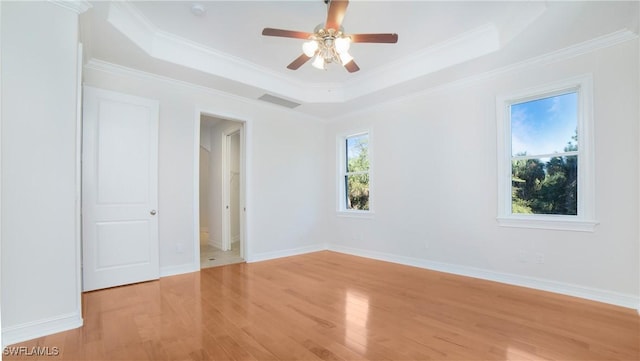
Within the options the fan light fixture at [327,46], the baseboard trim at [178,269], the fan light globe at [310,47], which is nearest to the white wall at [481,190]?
the fan light fixture at [327,46]

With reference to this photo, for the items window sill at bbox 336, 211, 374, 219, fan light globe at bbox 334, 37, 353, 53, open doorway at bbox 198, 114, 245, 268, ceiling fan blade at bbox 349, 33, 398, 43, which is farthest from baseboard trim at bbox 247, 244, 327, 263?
ceiling fan blade at bbox 349, 33, 398, 43

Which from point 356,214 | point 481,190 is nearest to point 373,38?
point 481,190

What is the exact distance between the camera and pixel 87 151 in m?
3.38

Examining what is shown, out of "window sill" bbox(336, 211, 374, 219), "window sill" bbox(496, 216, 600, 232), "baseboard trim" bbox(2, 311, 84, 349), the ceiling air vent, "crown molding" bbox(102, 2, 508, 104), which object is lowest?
"baseboard trim" bbox(2, 311, 84, 349)

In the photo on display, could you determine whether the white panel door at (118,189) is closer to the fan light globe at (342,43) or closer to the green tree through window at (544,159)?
the fan light globe at (342,43)

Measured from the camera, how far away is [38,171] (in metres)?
2.26

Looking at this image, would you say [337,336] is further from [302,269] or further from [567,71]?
[567,71]

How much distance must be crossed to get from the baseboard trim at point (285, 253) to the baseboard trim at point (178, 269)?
85 cm

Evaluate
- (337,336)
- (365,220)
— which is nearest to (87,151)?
(337,336)

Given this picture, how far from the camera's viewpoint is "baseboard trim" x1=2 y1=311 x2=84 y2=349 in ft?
6.91

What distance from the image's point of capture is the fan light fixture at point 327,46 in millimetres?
2617

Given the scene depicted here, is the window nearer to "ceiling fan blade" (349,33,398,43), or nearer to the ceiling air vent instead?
the ceiling air vent

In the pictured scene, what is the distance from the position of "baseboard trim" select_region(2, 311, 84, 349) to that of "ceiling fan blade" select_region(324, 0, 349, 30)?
10.6 feet

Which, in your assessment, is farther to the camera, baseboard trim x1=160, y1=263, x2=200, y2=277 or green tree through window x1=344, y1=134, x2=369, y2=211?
green tree through window x1=344, y1=134, x2=369, y2=211
